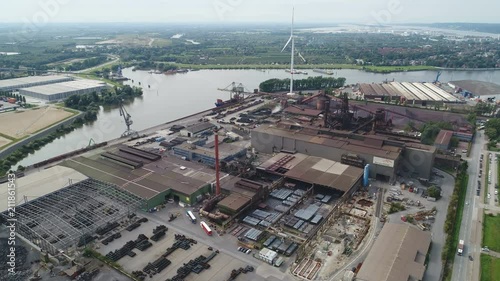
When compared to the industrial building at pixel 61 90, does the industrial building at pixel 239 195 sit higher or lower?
lower

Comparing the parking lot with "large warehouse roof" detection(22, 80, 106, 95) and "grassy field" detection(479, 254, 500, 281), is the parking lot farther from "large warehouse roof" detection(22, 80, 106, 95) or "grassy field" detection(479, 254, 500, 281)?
"large warehouse roof" detection(22, 80, 106, 95)

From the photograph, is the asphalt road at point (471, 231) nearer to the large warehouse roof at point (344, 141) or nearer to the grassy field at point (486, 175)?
the grassy field at point (486, 175)

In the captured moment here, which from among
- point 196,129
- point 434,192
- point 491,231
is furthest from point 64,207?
point 491,231

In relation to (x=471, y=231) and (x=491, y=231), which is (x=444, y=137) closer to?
(x=491, y=231)

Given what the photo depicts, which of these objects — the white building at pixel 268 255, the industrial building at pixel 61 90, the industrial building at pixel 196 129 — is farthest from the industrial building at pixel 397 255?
the industrial building at pixel 61 90

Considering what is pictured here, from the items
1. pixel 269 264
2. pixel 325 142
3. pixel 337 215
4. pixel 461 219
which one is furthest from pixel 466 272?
pixel 325 142

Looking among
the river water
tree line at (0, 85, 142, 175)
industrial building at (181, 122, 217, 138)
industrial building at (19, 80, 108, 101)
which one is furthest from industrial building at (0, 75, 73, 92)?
industrial building at (181, 122, 217, 138)
